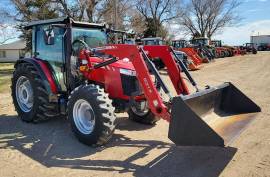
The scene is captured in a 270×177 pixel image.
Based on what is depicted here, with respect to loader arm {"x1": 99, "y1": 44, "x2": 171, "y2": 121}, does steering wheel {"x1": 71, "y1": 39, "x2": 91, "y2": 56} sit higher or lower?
higher

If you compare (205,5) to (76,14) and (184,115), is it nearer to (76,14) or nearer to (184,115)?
(76,14)

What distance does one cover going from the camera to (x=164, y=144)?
6.17 meters

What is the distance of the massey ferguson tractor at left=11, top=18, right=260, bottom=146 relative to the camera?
5.27 m

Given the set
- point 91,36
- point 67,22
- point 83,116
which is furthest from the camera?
point 91,36

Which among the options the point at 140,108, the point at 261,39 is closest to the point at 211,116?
the point at 140,108

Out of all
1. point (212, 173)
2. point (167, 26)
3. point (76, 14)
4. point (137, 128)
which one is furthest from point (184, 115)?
point (167, 26)

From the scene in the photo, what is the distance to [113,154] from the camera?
224 inches

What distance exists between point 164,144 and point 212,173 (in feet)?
4.76

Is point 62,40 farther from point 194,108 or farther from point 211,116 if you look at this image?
point 211,116

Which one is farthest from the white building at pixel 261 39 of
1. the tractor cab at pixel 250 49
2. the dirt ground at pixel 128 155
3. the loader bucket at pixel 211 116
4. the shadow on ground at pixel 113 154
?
the shadow on ground at pixel 113 154

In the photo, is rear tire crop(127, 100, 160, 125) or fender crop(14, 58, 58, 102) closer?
fender crop(14, 58, 58, 102)

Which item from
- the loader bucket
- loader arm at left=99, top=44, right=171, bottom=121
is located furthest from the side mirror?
the loader bucket

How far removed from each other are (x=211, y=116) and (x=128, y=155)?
1.63 m

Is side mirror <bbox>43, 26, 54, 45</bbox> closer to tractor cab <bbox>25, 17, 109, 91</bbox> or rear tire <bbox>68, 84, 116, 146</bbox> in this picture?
tractor cab <bbox>25, 17, 109, 91</bbox>
